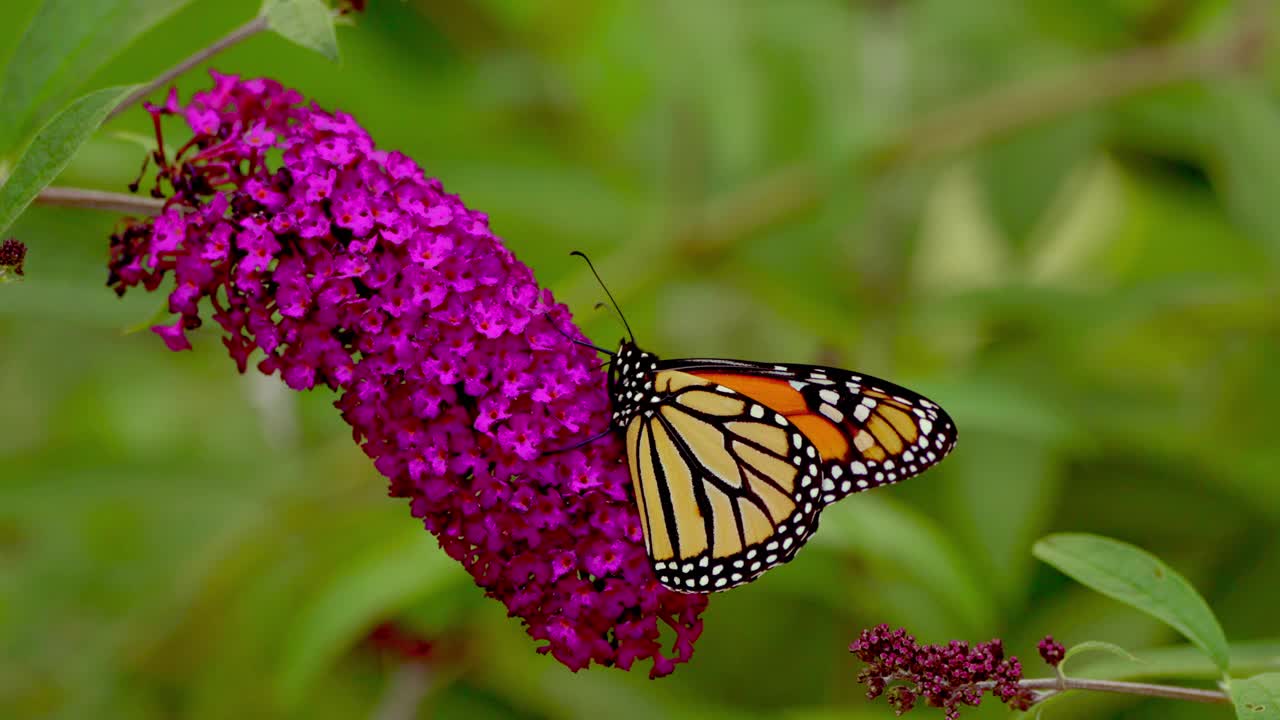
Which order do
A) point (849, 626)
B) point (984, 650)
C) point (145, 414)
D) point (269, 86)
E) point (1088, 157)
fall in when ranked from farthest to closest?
point (145, 414) → point (1088, 157) → point (849, 626) → point (269, 86) → point (984, 650)

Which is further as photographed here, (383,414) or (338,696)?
(338,696)

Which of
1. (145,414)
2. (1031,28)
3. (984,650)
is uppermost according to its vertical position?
(1031,28)

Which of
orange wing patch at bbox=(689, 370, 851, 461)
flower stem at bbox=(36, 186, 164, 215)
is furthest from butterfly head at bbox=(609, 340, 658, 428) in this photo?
flower stem at bbox=(36, 186, 164, 215)

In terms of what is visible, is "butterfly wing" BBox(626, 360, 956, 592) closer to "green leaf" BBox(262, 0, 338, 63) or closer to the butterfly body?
the butterfly body

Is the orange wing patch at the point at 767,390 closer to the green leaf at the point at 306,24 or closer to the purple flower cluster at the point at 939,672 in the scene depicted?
the purple flower cluster at the point at 939,672

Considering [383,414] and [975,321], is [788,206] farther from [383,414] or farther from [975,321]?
[383,414]

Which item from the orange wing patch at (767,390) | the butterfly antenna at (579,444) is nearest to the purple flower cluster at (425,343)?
the butterfly antenna at (579,444)

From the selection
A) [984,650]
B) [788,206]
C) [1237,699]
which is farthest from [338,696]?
[1237,699]
